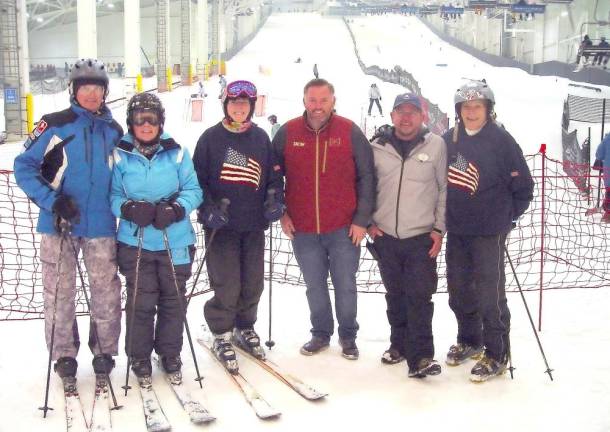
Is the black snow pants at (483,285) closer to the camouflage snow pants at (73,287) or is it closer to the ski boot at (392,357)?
the ski boot at (392,357)

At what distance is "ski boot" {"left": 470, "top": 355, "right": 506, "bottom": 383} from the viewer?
4.37 m

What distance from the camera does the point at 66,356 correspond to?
14.0 ft

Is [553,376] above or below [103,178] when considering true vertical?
below

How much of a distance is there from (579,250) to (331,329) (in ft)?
15.4

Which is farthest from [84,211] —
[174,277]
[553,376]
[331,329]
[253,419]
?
[553,376]

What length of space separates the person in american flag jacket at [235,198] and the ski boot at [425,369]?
1.16 metres

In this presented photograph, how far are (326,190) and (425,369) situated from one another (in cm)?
131

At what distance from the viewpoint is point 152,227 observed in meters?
4.18

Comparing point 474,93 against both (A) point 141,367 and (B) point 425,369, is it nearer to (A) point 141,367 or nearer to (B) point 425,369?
(B) point 425,369

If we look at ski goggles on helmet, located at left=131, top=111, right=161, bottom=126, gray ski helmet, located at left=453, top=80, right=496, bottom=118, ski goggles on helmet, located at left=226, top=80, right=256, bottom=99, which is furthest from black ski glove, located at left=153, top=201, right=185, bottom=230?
gray ski helmet, located at left=453, top=80, right=496, bottom=118

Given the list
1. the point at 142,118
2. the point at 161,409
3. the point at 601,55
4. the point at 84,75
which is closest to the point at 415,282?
the point at 161,409

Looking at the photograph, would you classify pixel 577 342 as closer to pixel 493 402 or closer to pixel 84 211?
pixel 493 402

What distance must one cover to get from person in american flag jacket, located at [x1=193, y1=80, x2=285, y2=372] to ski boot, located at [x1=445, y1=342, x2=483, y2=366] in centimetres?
139

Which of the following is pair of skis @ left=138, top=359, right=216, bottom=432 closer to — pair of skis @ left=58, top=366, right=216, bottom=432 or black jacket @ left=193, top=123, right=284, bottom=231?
pair of skis @ left=58, top=366, right=216, bottom=432
